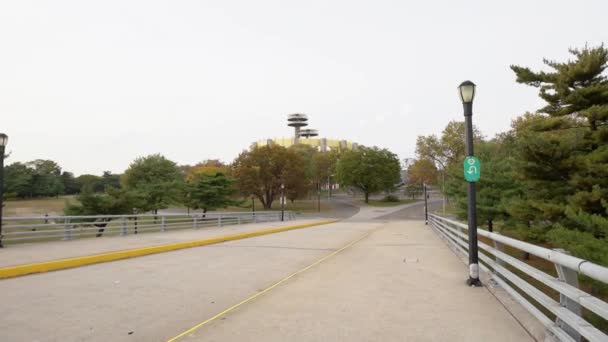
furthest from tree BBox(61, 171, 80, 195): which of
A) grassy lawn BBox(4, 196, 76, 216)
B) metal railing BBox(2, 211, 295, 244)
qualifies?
metal railing BBox(2, 211, 295, 244)

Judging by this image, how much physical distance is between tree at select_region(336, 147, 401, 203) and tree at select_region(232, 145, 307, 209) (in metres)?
16.8

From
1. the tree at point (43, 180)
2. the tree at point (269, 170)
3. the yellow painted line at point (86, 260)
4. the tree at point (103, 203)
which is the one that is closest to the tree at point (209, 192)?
the tree at point (103, 203)

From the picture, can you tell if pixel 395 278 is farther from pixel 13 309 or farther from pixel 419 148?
pixel 419 148

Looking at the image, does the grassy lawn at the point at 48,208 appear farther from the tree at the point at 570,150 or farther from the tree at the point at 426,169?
the tree at the point at 570,150

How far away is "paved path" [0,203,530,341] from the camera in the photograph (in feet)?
14.7

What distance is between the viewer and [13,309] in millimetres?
5539

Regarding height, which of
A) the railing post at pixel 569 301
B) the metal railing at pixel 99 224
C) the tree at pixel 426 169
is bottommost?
the metal railing at pixel 99 224

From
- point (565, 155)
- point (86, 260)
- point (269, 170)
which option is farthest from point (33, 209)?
point (565, 155)

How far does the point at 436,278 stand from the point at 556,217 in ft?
27.4

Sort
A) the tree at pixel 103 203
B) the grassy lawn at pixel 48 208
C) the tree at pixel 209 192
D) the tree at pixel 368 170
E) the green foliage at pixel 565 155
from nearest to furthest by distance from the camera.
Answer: the green foliage at pixel 565 155 < the tree at pixel 103 203 < the tree at pixel 209 192 < the grassy lawn at pixel 48 208 < the tree at pixel 368 170

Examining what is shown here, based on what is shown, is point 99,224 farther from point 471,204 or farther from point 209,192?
point 471,204

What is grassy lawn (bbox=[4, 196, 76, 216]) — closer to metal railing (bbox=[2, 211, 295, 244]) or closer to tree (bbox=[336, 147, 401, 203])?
metal railing (bbox=[2, 211, 295, 244])

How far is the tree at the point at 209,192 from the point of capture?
43688 millimetres

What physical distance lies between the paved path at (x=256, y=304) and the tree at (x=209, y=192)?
34.5 metres
